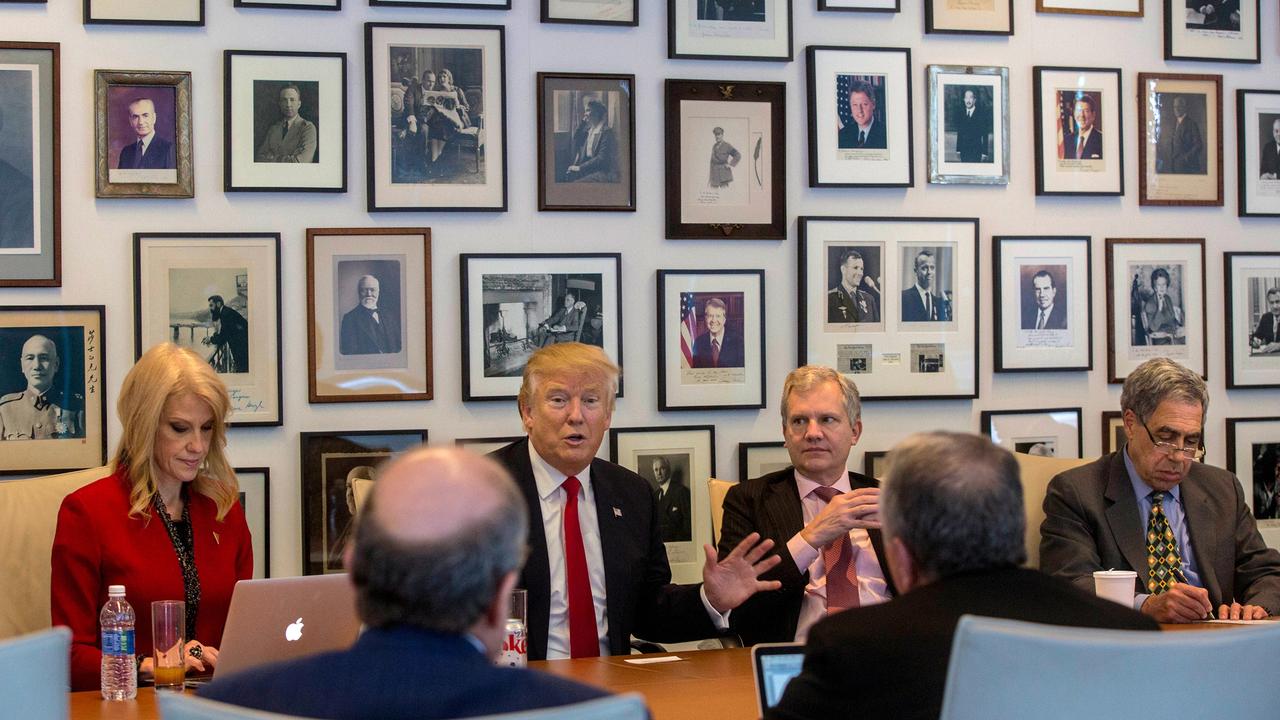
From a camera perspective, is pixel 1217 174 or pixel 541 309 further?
pixel 1217 174

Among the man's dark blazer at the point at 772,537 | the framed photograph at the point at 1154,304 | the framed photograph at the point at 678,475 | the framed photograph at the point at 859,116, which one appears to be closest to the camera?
the man's dark blazer at the point at 772,537

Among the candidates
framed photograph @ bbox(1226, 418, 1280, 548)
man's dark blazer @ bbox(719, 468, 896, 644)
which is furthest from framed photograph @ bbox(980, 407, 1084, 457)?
man's dark blazer @ bbox(719, 468, 896, 644)

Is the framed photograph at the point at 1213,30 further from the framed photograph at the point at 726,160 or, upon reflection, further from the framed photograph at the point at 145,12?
the framed photograph at the point at 145,12

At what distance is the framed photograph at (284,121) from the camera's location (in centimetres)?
415

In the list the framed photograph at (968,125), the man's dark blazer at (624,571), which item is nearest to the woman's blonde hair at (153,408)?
the man's dark blazer at (624,571)

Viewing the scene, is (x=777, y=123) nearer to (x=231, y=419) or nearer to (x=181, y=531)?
(x=231, y=419)

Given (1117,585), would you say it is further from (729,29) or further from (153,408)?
(153,408)

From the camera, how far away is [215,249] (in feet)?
13.6

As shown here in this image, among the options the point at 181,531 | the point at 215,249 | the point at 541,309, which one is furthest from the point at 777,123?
the point at 181,531

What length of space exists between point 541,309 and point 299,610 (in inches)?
71.5

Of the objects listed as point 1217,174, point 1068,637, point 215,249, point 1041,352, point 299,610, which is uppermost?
point 1217,174

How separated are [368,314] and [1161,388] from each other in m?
2.51

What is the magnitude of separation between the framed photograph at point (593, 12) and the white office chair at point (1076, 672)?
10.6 feet

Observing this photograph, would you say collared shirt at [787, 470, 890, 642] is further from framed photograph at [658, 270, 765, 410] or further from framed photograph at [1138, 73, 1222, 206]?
framed photograph at [1138, 73, 1222, 206]
